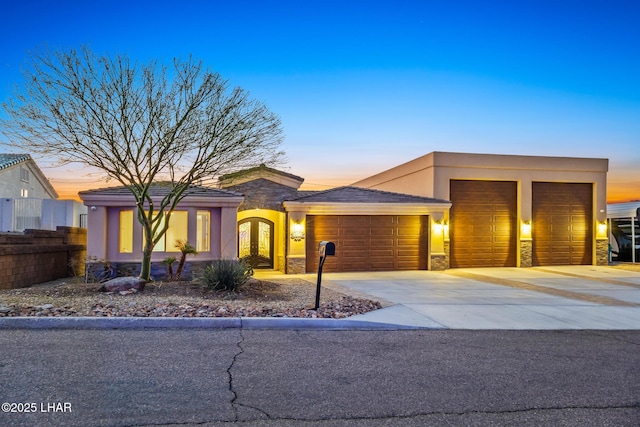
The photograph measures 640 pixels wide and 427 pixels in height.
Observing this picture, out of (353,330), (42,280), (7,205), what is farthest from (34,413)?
(7,205)

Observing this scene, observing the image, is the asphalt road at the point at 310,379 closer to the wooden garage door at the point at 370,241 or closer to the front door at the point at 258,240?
the wooden garage door at the point at 370,241

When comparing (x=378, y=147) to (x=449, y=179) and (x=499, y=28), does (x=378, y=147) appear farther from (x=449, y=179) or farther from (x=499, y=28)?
(x=499, y=28)

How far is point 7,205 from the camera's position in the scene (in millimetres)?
18094

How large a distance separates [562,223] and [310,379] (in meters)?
19.9

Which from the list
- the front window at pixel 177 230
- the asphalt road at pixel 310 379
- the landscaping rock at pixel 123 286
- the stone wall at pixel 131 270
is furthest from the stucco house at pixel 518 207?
the asphalt road at pixel 310 379

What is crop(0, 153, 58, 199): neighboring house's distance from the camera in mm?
25930

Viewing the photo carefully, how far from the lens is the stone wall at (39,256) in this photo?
13.5 metres

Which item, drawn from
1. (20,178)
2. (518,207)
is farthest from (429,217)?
(20,178)

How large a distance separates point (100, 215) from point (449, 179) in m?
14.1

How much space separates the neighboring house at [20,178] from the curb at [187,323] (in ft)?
77.2

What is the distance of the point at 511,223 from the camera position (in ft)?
66.3

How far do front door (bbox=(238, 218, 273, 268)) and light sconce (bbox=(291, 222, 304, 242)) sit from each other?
87.2 inches

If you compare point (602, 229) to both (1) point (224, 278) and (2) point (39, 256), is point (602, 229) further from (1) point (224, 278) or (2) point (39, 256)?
(2) point (39, 256)

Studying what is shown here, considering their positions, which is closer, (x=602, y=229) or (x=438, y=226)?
(x=438, y=226)
